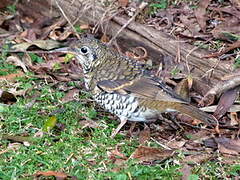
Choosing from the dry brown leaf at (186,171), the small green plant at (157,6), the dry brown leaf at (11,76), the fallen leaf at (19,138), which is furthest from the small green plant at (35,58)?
the dry brown leaf at (186,171)

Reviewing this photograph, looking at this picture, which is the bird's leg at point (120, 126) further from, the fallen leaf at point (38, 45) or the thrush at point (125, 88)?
the fallen leaf at point (38, 45)

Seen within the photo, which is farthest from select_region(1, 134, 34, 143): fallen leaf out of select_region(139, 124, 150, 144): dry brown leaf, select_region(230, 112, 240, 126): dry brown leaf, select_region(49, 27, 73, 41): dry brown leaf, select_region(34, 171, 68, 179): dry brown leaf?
select_region(49, 27, 73, 41): dry brown leaf

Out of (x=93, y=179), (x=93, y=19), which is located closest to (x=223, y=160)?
(x=93, y=179)

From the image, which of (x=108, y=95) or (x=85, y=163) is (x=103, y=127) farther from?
(x=85, y=163)

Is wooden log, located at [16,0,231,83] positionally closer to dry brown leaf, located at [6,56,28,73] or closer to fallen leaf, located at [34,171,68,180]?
dry brown leaf, located at [6,56,28,73]

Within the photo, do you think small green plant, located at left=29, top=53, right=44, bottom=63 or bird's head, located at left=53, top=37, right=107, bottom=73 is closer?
bird's head, located at left=53, top=37, right=107, bottom=73

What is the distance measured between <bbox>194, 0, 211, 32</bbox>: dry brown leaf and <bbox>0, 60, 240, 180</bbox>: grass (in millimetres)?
1730

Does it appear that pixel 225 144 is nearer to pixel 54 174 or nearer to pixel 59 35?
pixel 54 174

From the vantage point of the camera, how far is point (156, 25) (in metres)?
7.52

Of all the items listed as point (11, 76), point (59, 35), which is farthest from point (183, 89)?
point (59, 35)

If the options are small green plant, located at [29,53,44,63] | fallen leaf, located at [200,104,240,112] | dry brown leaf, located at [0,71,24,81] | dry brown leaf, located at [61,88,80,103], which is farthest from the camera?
small green plant, located at [29,53,44,63]

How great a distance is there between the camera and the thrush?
583cm

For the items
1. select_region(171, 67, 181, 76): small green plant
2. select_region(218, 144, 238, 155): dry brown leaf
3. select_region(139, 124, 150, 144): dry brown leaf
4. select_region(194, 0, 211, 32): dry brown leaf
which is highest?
select_region(194, 0, 211, 32): dry brown leaf

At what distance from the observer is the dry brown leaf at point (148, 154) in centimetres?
534
